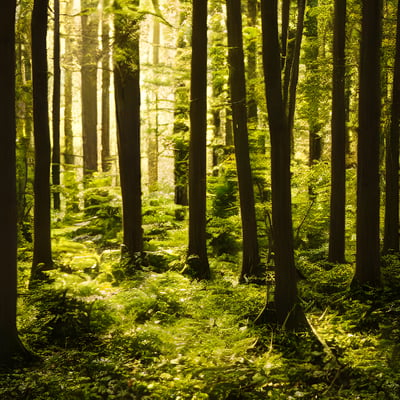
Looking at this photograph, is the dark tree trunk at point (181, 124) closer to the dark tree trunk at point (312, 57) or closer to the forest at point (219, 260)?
the forest at point (219, 260)

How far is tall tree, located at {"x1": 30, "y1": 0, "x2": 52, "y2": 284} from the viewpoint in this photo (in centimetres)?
995

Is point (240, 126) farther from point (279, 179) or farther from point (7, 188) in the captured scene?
point (7, 188)

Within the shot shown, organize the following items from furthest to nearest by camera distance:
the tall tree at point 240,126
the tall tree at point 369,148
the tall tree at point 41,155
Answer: the tall tree at point 240,126 → the tall tree at point 41,155 → the tall tree at point 369,148

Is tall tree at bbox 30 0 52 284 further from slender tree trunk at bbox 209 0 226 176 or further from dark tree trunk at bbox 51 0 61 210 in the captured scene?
dark tree trunk at bbox 51 0 61 210

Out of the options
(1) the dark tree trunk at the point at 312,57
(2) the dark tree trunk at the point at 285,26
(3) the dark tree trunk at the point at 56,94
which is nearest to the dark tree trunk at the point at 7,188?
(2) the dark tree trunk at the point at 285,26

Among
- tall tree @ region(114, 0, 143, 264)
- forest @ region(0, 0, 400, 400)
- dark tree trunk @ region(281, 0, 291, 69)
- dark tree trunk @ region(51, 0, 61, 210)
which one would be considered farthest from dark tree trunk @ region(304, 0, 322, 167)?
dark tree trunk @ region(51, 0, 61, 210)

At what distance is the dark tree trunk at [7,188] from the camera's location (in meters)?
5.77

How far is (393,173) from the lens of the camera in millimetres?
11617

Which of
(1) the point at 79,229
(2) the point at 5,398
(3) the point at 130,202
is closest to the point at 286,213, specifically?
(2) the point at 5,398

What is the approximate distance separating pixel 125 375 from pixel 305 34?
48.0 ft

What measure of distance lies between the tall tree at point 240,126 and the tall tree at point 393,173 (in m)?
3.44

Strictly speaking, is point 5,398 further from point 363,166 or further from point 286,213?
point 363,166

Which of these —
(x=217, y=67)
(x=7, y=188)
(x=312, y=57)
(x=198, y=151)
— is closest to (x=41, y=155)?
(x=198, y=151)

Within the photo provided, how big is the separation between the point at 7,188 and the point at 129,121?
6330 mm
